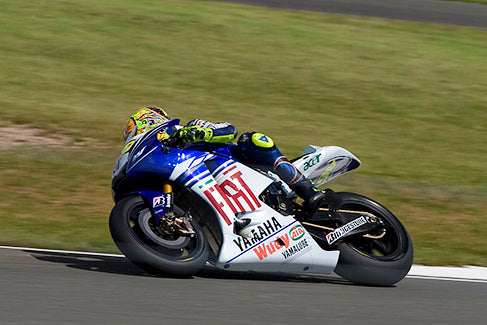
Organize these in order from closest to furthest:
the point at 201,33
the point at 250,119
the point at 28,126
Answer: the point at 28,126 → the point at 250,119 → the point at 201,33

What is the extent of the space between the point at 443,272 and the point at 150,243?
270 centimetres

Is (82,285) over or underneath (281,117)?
over

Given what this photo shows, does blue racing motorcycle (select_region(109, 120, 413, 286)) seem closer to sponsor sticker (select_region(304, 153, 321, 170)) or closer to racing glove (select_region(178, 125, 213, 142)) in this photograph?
racing glove (select_region(178, 125, 213, 142))

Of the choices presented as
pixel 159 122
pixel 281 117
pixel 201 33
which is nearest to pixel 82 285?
pixel 159 122

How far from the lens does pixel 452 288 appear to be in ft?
20.5

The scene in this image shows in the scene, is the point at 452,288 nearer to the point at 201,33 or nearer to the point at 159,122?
the point at 159,122

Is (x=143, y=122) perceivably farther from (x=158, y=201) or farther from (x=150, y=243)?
(x=150, y=243)

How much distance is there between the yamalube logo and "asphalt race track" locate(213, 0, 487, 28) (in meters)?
15.0

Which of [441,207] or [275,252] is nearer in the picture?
[275,252]

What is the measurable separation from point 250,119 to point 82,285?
310 inches

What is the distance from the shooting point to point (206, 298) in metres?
5.30

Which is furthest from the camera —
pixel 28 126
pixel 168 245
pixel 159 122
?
pixel 28 126

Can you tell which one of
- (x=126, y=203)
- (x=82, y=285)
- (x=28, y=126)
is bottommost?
(x=28, y=126)

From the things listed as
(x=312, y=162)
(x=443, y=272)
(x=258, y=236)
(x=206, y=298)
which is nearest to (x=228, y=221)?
(x=258, y=236)
